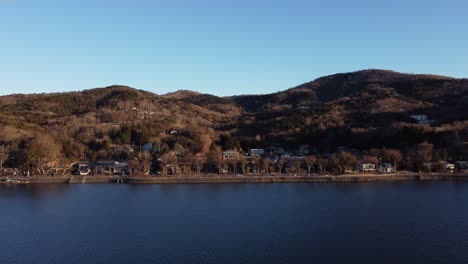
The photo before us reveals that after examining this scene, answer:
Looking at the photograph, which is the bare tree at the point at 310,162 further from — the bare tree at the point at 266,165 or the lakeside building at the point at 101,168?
the lakeside building at the point at 101,168

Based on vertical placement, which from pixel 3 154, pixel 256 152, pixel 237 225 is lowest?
pixel 237 225

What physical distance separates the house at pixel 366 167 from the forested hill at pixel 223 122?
161 inches

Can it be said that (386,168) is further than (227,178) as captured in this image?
Yes

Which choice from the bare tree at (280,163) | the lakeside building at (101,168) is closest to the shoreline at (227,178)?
the lakeside building at (101,168)

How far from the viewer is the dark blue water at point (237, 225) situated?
977 cm

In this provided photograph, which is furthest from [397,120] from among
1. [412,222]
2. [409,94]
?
[412,222]

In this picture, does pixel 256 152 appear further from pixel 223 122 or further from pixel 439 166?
pixel 223 122

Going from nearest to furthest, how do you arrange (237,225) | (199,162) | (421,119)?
(237,225) → (199,162) → (421,119)

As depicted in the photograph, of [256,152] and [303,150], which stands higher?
[303,150]

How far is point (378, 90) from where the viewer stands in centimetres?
5144

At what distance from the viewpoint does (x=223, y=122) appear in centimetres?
Answer: 4403

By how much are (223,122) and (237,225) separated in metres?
32.0

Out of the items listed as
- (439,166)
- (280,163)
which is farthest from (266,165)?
(439,166)

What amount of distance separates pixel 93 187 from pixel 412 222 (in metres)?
14.5
